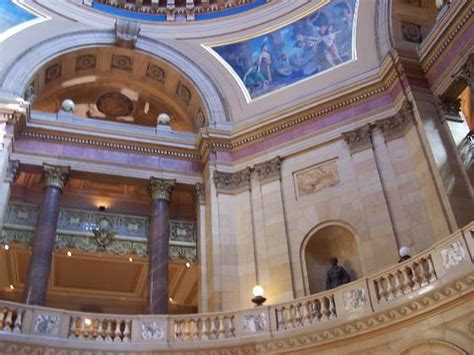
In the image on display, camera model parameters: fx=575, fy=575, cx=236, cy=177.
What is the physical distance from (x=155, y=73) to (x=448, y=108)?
9765 mm

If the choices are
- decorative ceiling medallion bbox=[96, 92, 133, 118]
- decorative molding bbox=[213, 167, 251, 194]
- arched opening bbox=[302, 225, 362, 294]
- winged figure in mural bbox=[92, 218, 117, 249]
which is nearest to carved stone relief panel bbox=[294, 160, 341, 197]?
arched opening bbox=[302, 225, 362, 294]

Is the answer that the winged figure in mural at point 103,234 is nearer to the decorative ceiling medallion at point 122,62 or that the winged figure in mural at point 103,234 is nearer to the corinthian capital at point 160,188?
the corinthian capital at point 160,188

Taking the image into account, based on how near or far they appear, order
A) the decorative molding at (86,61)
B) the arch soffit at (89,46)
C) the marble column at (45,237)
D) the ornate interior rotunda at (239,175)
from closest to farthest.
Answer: the ornate interior rotunda at (239,175), the marble column at (45,237), the arch soffit at (89,46), the decorative molding at (86,61)

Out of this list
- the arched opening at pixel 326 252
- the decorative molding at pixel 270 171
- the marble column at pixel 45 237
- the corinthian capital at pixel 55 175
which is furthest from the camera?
the decorative molding at pixel 270 171

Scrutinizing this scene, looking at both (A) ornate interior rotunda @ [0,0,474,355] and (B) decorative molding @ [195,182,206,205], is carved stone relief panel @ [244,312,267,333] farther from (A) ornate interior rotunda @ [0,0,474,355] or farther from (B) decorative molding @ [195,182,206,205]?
(B) decorative molding @ [195,182,206,205]

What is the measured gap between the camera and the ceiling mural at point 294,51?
17656 mm

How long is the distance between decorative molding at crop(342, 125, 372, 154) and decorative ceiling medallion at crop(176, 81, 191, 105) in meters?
6.03

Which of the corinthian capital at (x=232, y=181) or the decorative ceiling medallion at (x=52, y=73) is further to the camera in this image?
the decorative ceiling medallion at (x=52, y=73)

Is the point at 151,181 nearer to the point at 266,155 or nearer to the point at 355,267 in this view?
the point at 266,155

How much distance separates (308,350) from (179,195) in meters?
9.59

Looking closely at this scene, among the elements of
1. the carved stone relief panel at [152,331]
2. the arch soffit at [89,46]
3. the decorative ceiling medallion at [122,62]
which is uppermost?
the decorative ceiling medallion at [122,62]

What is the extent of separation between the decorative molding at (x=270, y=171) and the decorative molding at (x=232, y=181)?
1.33 ft

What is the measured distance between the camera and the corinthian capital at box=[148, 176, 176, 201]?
54.7ft

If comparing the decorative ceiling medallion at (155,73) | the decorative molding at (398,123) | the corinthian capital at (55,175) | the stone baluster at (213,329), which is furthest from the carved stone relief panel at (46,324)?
the decorative ceiling medallion at (155,73)
